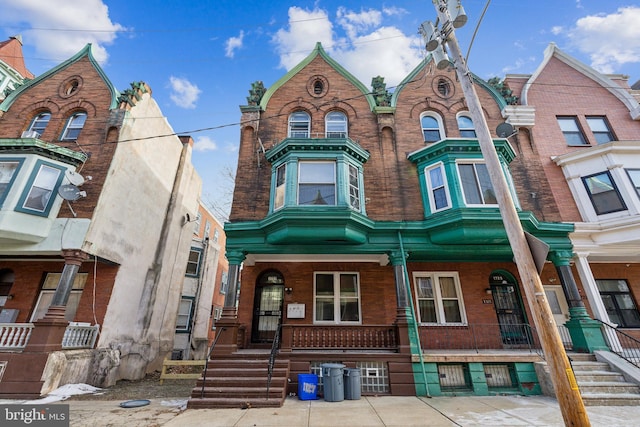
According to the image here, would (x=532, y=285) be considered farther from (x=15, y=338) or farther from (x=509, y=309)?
(x=15, y=338)

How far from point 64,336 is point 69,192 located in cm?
519

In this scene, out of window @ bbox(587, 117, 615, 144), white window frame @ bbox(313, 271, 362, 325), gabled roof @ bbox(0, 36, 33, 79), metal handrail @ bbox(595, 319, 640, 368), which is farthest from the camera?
gabled roof @ bbox(0, 36, 33, 79)

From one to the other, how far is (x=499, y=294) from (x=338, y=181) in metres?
7.73

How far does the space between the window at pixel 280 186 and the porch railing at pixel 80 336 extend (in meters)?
8.35

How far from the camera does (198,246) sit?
19.0 meters

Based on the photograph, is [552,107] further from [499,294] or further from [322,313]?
[322,313]

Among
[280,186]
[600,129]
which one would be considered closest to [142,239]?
[280,186]

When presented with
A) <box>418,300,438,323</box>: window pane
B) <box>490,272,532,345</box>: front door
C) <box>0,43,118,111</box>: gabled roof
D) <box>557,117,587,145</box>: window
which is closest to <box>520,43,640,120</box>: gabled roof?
<box>557,117,587,145</box>: window

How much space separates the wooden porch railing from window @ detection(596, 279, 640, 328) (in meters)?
8.97

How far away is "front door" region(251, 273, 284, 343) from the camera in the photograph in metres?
10.8

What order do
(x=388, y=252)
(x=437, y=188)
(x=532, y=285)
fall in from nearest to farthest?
(x=532, y=285) < (x=388, y=252) < (x=437, y=188)

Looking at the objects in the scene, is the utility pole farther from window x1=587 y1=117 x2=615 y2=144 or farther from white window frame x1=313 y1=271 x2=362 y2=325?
window x1=587 y1=117 x2=615 y2=144

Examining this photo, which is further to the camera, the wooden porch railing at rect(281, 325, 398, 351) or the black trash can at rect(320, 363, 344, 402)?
the wooden porch railing at rect(281, 325, 398, 351)

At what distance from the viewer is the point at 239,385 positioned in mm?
7496
